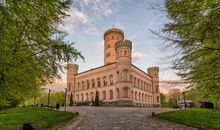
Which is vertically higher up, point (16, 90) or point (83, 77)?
point (83, 77)

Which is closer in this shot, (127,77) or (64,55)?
(64,55)

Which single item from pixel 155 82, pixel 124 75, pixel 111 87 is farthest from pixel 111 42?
pixel 124 75

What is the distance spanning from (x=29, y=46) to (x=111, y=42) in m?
62.1

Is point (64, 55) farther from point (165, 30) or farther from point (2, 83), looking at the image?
point (165, 30)

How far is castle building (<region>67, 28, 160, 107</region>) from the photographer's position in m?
54.2

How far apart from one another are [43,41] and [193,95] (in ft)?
22.9

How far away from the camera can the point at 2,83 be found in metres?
9.57

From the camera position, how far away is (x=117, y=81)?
55469 millimetres

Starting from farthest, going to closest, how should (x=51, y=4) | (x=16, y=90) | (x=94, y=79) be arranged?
(x=94, y=79) < (x=16, y=90) < (x=51, y=4)

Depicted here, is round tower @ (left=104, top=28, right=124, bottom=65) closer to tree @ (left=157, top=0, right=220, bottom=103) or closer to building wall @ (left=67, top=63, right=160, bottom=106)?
building wall @ (left=67, top=63, right=160, bottom=106)

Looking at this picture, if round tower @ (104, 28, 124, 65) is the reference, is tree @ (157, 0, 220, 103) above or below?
below

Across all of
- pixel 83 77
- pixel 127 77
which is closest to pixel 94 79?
pixel 83 77

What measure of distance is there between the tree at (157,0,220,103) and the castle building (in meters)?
45.1

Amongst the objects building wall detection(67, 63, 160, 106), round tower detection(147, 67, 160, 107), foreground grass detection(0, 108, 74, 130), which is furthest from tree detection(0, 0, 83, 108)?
round tower detection(147, 67, 160, 107)
